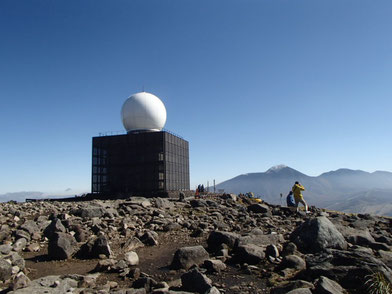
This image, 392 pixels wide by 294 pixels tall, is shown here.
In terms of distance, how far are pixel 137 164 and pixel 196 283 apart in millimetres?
36737

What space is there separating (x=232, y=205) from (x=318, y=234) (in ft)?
44.3

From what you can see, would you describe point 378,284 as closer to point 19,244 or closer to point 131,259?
point 131,259

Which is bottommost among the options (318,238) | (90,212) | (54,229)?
(318,238)

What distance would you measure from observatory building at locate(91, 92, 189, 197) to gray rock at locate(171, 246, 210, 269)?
3045cm

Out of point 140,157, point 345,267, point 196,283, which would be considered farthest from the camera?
point 140,157

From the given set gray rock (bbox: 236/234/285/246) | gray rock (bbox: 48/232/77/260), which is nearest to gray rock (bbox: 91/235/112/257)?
gray rock (bbox: 48/232/77/260)

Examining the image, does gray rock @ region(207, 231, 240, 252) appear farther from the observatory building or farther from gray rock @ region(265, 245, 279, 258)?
the observatory building

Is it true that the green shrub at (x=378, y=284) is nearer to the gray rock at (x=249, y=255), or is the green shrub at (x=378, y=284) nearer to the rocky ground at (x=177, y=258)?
the rocky ground at (x=177, y=258)

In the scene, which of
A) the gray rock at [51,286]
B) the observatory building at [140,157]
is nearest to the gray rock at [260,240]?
the gray rock at [51,286]

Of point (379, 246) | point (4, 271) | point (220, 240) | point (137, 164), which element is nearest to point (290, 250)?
point (220, 240)

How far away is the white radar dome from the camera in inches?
1738

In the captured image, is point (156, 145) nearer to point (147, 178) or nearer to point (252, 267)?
point (147, 178)

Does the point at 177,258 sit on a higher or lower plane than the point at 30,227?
lower

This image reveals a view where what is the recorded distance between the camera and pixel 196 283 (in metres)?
6.17
